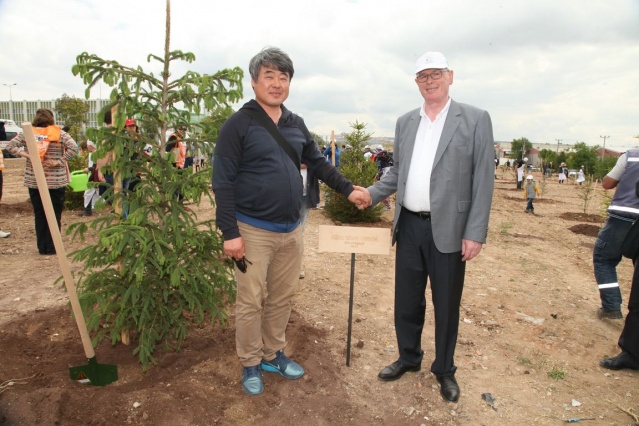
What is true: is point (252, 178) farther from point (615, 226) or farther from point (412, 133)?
point (615, 226)

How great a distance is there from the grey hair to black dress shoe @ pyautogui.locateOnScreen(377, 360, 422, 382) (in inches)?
94.9

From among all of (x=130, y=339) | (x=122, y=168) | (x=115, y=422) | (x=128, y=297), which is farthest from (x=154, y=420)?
(x=122, y=168)

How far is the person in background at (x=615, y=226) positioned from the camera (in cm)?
458

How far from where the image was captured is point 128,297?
3377 mm

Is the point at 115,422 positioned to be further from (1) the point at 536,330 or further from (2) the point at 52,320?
(1) the point at 536,330

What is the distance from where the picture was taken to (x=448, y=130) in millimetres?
3025

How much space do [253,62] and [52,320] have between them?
3.28 m

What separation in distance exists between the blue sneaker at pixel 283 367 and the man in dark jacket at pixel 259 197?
Answer: 20 centimetres

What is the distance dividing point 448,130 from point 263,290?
67.7 inches

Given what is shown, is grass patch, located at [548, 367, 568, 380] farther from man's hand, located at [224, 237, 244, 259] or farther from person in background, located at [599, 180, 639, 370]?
man's hand, located at [224, 237, 244, 259]

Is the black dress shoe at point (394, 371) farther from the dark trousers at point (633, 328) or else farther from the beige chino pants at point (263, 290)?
the dark trousers at point (633, 328)

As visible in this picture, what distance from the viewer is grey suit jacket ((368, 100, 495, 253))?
2.98 metres

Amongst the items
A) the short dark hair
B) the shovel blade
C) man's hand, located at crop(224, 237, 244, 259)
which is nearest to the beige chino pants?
man's hand, located at crop(224, 237, 244, 259)

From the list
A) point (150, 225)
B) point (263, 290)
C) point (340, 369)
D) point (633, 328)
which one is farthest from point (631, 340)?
point (150, 225)
